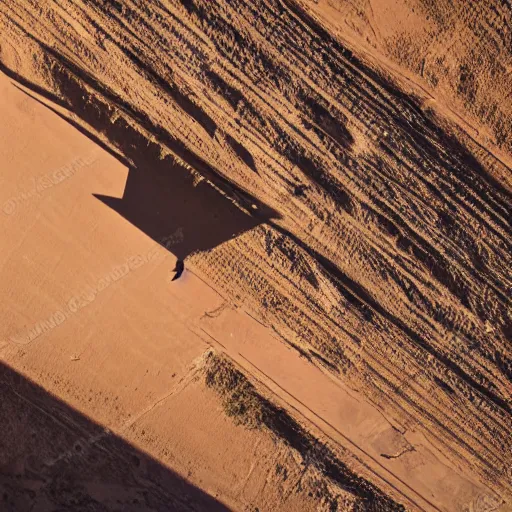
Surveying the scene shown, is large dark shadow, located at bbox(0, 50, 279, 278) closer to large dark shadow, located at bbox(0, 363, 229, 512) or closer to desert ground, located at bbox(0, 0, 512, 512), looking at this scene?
desert ground, located at bbox(0, 0, 512, 512)

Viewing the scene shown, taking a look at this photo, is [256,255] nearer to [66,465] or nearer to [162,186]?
[162,186]

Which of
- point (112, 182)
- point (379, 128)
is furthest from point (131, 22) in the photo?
point (379, 128)

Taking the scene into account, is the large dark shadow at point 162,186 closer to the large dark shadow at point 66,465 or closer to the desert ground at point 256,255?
the desert ground at point 256,255

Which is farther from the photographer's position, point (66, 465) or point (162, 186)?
point (66, 465)

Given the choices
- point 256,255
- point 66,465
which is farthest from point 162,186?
point 66,465

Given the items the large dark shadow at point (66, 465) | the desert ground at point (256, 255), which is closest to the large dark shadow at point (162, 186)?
the desert ground at point (256, 255)

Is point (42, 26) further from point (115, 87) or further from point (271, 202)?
point (271, 202)
